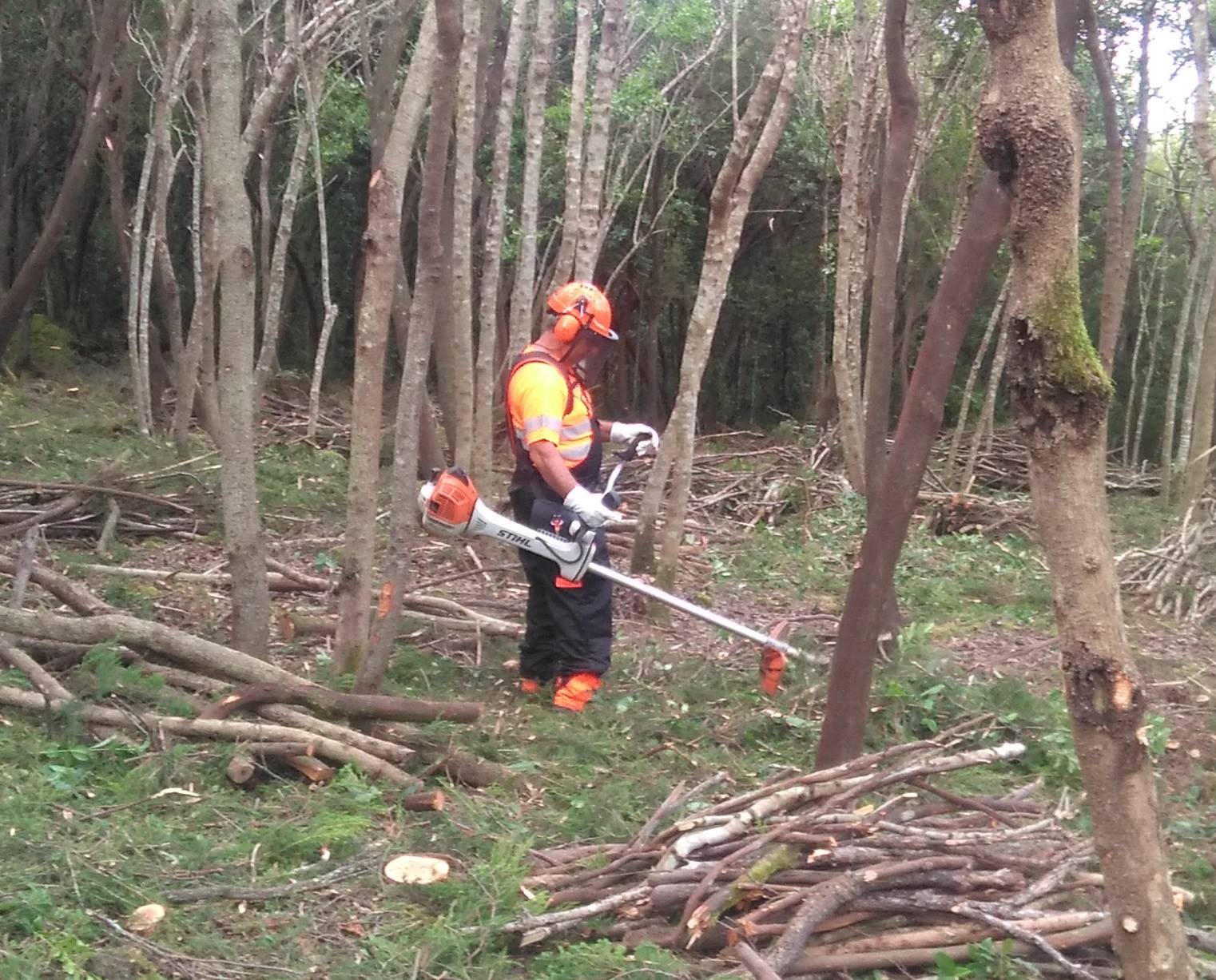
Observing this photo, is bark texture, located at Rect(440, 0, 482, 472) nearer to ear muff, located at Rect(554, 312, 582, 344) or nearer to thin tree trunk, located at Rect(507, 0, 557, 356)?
thin tree trunk, located at Rect(507, 0, 557, 356)

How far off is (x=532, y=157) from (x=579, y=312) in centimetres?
390

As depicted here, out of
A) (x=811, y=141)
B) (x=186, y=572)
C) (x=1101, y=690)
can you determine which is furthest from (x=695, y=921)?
(x=811, y=141)

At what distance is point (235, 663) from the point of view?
4770 mm

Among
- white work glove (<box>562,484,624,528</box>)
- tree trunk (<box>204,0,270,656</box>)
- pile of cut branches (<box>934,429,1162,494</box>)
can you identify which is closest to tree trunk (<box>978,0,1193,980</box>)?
white work glove (<box>562,484,624,528</box>)

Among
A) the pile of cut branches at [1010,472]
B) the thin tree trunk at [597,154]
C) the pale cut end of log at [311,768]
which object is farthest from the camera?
the pile of cut branches at [1010,472]

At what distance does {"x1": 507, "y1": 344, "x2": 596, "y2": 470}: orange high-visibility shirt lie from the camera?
5250 mm

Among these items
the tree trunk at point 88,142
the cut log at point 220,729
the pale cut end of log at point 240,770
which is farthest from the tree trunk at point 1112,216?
the tree trunk at point 88,142

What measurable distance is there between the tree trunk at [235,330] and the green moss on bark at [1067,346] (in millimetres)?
3682

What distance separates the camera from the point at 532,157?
347 inches

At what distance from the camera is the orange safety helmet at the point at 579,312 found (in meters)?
5.30

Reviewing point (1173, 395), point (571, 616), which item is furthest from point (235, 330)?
point (1173, 395)

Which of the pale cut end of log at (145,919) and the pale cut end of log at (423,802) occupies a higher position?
the pale cut end of log at (423,802)

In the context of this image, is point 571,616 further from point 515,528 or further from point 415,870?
point 415,870

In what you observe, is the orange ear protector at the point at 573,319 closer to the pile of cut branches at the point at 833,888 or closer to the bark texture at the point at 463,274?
the pile of cut branches at the point at 833,888
